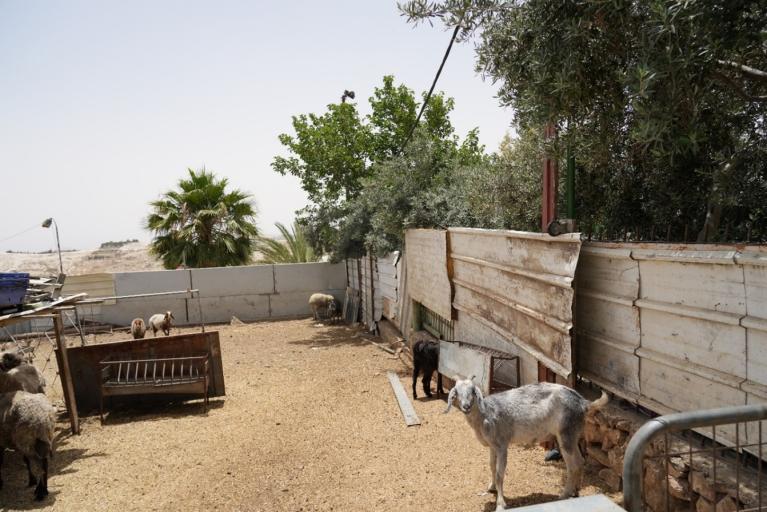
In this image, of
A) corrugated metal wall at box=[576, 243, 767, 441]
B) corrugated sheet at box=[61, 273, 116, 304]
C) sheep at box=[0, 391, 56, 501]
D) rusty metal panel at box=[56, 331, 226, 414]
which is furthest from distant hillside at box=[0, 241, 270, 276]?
corrugated metal wall at box=[576, 243, 767, 441]

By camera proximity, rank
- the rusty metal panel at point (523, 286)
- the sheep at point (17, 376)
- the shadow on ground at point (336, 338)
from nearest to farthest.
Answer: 1. the rusty metal panel at point (523, 286)
2. the sheep at point (17, 376)
3. the shadow on ground at point (336, 338)

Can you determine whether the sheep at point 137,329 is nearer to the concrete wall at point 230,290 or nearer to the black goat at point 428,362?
the concrete wall at point 230,290

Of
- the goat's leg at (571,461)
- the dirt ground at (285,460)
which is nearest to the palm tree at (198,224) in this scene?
the dirt ground at (285,460)

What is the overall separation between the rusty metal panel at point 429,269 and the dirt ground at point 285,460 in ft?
5.73

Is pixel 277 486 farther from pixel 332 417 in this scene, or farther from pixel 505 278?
pixel 505 278

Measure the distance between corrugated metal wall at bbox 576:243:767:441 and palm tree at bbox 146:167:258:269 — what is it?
17.0 metres

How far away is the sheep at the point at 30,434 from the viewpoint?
589 cm

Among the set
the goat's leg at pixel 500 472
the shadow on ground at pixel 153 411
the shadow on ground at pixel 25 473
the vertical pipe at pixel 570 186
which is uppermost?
the vertical pipe at pixel 570 186

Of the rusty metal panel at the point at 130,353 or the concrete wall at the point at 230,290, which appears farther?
the concrete wall at the point at 230,290

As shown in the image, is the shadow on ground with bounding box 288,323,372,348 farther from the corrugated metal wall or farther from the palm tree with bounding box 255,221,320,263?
the corrugated metal wall

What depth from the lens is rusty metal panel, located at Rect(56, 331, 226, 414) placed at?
9.03 meters

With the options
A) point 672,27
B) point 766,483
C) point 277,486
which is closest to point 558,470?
point 766,483

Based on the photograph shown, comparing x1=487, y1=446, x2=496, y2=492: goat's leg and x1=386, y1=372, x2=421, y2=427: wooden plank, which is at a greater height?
x1=487, y1=446, x2=496, y2=492: goat's leg

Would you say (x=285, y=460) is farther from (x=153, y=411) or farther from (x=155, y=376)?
(x=153, y=411)
